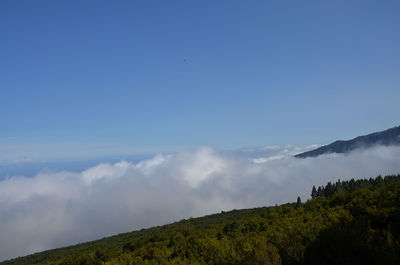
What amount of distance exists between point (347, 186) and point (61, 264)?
9308cm

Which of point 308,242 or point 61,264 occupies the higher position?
point 308,242

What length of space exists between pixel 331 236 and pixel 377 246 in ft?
4.81

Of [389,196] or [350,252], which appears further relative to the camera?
[389,196]

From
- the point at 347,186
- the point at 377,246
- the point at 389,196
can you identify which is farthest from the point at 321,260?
the point at 347,186

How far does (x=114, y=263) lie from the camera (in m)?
13.8

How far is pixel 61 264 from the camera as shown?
25672mm

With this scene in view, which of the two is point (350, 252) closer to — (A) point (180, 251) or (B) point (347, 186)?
(A) point (180, 251)

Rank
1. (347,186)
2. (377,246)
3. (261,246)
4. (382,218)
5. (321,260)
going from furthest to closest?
(347,186) < (382,218) < (261,246) < (321,260) < (377,246)

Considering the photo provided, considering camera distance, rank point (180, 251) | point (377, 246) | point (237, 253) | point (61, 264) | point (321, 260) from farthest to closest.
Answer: point (61, 264) < point (180, 251) < point (237, 253) < point (321, 260) < point (377, 246)

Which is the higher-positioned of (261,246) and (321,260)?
(261,246)

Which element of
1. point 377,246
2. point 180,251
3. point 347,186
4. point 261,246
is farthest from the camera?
point 347,186

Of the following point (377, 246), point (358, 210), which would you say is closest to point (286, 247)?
point (377, 246)

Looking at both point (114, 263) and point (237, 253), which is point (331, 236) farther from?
point (114, 263)

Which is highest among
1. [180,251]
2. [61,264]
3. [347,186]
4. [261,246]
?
[261,246]
